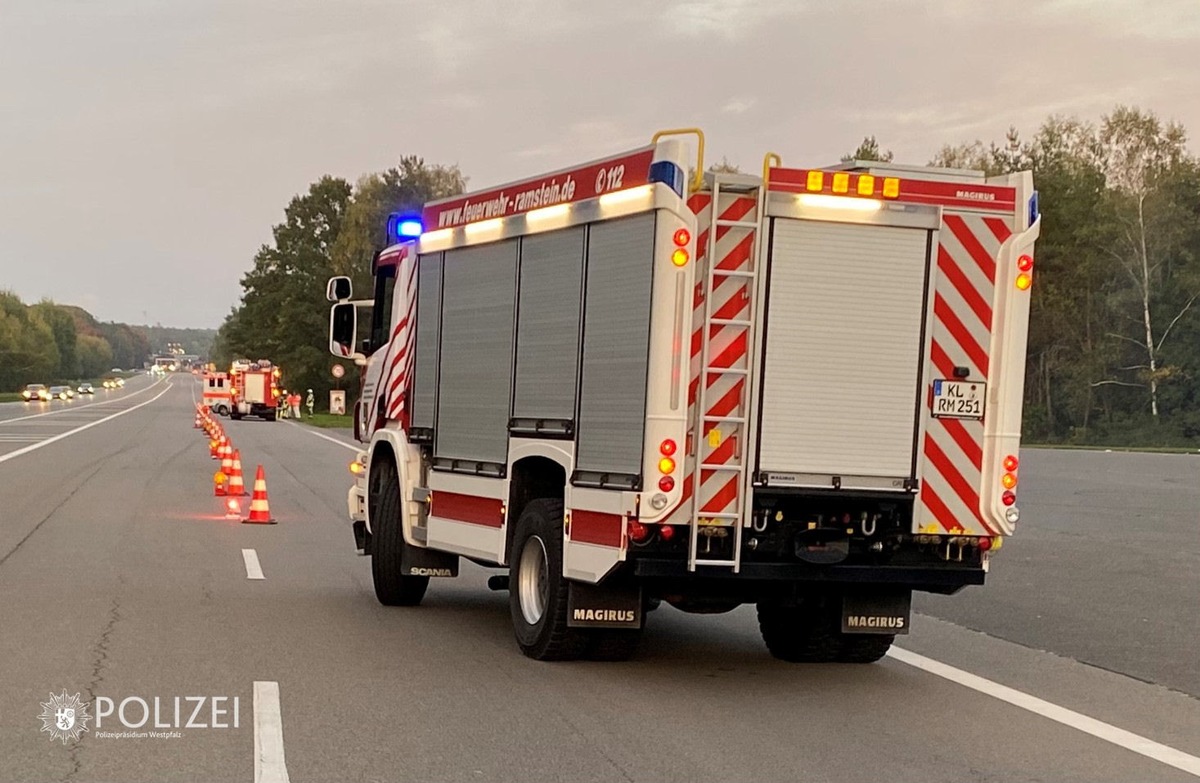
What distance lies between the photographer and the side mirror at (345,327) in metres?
13.5

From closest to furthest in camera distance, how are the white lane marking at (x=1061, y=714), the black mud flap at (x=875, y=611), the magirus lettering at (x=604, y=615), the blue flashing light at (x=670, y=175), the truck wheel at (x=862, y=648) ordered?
the white lane marking at (x=1061, y=714) < the blue flashing light at (x=670, y=175) < the magirus lettering at (x=604, y=615) < the black mud flap at (x=875, y=611) < the truck wheel at (x=862, y=648)

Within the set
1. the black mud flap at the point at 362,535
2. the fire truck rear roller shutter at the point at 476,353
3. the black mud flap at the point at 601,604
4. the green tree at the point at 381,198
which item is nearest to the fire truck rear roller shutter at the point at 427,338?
the fire truck rear roller shutter at the point at 476,353

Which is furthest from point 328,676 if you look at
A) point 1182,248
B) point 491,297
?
point 1182,248

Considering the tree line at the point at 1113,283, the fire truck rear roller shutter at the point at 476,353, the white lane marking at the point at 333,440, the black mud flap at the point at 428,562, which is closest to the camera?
the fire truck rear roller shutter at the point at 476,353

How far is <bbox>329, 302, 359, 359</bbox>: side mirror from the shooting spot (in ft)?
44.2

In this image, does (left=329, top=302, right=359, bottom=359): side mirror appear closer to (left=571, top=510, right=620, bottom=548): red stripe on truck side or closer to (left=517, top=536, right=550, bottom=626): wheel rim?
(left=517, top=536, right=550, bottom=626): wheel rim

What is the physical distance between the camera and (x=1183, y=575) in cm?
1537

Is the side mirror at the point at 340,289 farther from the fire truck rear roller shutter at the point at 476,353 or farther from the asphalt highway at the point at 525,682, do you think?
the asphalt highway at the point at 525,682

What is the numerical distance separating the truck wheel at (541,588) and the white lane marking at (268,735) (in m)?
1.77

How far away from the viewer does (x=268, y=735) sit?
7297 millimetres

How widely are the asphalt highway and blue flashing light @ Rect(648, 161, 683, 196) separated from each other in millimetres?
2897

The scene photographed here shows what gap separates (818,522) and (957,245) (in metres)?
1.87

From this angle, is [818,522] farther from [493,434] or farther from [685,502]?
[493,434]

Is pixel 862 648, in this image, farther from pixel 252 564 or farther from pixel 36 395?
pixel 36 395
